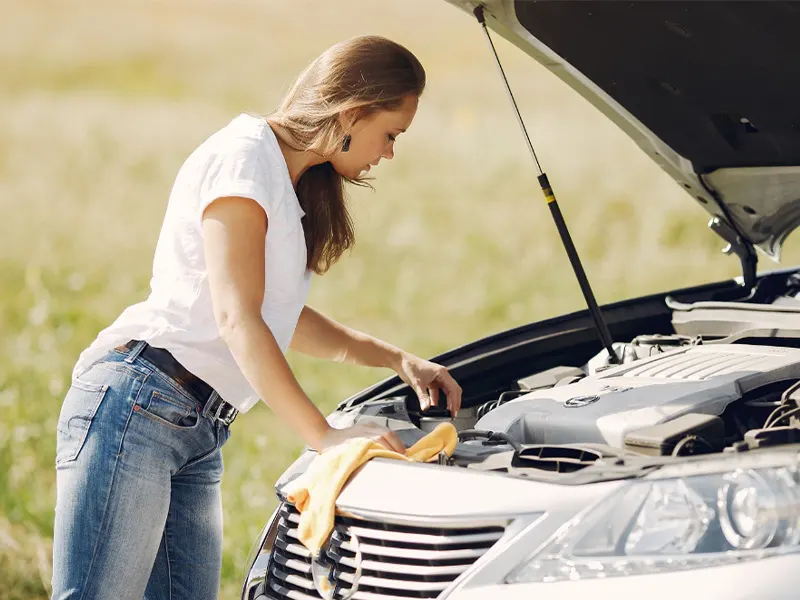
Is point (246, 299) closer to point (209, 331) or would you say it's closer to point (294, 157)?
point (209, 331)

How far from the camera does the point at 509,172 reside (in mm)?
11992

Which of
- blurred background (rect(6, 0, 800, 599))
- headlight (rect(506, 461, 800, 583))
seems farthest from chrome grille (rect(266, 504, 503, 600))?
blurred background (rect(6, 0, 800, 599))

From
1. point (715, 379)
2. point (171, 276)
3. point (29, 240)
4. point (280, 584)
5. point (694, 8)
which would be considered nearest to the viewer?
point (171, 276)

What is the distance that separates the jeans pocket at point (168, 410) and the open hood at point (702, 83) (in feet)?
5.03

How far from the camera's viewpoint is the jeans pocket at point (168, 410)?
2.17m

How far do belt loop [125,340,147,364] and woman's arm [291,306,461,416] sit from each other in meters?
0.57

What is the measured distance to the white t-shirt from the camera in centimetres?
218

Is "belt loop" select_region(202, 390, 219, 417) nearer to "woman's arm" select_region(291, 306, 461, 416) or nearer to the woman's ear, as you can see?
"woman's arm" select_region(291, 306, 461, 416)

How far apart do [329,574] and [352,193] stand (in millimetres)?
4691

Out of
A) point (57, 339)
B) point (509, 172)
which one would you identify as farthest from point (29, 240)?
point (509, 172)

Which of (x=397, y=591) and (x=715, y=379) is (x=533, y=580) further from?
(x=715, y=379)

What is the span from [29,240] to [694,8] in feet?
28.9

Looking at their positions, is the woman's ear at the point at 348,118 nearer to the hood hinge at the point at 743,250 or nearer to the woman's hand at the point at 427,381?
the woman's hand at the point at 427,381

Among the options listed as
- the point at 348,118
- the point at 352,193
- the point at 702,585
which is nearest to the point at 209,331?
the point at 348,118
